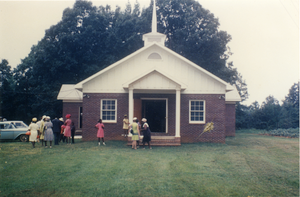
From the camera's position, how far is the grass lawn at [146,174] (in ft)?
25.7

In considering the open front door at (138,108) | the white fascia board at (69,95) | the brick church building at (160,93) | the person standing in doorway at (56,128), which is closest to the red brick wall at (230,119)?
the brick church building at (160,93)

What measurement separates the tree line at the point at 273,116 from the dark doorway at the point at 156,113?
67.6 feet

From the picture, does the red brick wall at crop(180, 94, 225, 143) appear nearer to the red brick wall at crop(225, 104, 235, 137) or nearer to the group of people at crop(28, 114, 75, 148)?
the red brick wall at crop(225, 104, 235, 137)

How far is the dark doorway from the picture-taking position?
1922 centimetres

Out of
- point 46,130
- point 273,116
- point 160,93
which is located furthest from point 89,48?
point 273,116

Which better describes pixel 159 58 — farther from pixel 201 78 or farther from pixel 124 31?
pixel 124 31

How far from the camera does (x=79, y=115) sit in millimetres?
23375

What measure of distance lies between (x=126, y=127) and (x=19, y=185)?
984 cm

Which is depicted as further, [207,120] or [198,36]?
[198,36]

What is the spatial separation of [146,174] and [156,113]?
1030 cm

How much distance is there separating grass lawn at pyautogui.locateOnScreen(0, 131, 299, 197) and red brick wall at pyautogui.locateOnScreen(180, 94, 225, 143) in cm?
485

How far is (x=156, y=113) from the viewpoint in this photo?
19469mm

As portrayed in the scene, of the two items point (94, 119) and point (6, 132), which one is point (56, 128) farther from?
point (6, 132)

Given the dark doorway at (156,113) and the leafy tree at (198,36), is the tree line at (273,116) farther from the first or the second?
the dark doorway at (156,113)
